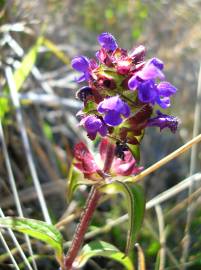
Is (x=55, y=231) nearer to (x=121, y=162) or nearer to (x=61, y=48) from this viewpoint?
(x=121, y=162)

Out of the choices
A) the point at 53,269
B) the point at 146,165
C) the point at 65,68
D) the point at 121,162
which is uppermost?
the point at 65,68

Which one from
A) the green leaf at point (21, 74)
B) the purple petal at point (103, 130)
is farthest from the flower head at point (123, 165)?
the green leaf at point (21, 74)

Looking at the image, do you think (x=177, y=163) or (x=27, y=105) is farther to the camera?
(x=177, y=163)

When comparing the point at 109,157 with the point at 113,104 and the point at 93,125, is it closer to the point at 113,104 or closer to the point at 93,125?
the point at 93,125

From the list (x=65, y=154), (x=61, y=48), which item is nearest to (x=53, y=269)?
(x=65, y=154)

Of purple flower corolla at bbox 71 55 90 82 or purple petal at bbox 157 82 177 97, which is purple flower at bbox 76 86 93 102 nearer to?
purple flower corolla at bbox 71 55 90 82

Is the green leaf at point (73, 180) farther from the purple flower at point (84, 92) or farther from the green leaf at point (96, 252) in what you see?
the purple flower at point (84, 92)

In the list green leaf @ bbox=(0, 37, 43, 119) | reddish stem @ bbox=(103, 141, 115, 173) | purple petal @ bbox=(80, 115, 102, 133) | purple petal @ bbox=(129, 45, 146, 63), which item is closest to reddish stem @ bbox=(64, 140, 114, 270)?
reddish stem @ bbox=(103, 141, 115, 173)
